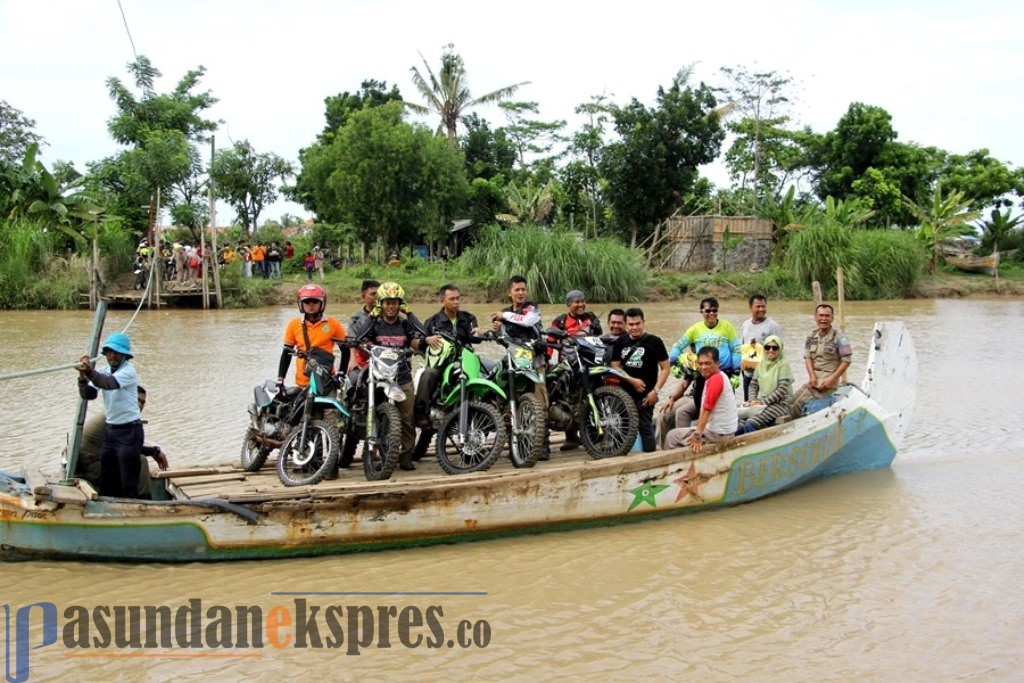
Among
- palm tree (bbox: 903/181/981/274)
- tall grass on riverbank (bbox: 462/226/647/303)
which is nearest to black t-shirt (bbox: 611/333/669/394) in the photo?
tall grass on riverbank (bbox: 462/226/647/303)

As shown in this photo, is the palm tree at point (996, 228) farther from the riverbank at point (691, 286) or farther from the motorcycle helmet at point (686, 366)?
the motorcycle helmet at point (686, 366)

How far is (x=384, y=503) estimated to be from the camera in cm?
612

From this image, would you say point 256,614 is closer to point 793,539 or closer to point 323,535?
point 323,535

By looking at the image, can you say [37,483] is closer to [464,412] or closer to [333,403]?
[333,403]

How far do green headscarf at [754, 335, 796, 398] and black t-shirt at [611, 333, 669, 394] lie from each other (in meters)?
1.28

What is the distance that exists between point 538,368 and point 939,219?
2925 centimetres

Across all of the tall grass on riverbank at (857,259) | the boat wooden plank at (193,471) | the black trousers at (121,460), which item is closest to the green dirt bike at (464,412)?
the boat wooden plank at (193,471)

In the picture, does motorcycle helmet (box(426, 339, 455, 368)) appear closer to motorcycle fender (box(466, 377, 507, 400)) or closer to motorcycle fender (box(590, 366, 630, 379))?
motorcycle fender (box(466, 377, 507, 400))

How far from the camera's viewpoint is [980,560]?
6.42 m

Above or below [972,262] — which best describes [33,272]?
below

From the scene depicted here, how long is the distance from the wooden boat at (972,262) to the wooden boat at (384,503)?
29579mm

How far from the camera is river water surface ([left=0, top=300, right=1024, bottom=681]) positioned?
194 inches

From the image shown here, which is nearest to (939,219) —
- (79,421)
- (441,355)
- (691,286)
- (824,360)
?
(691,286)

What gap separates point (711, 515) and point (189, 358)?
11668 mm
